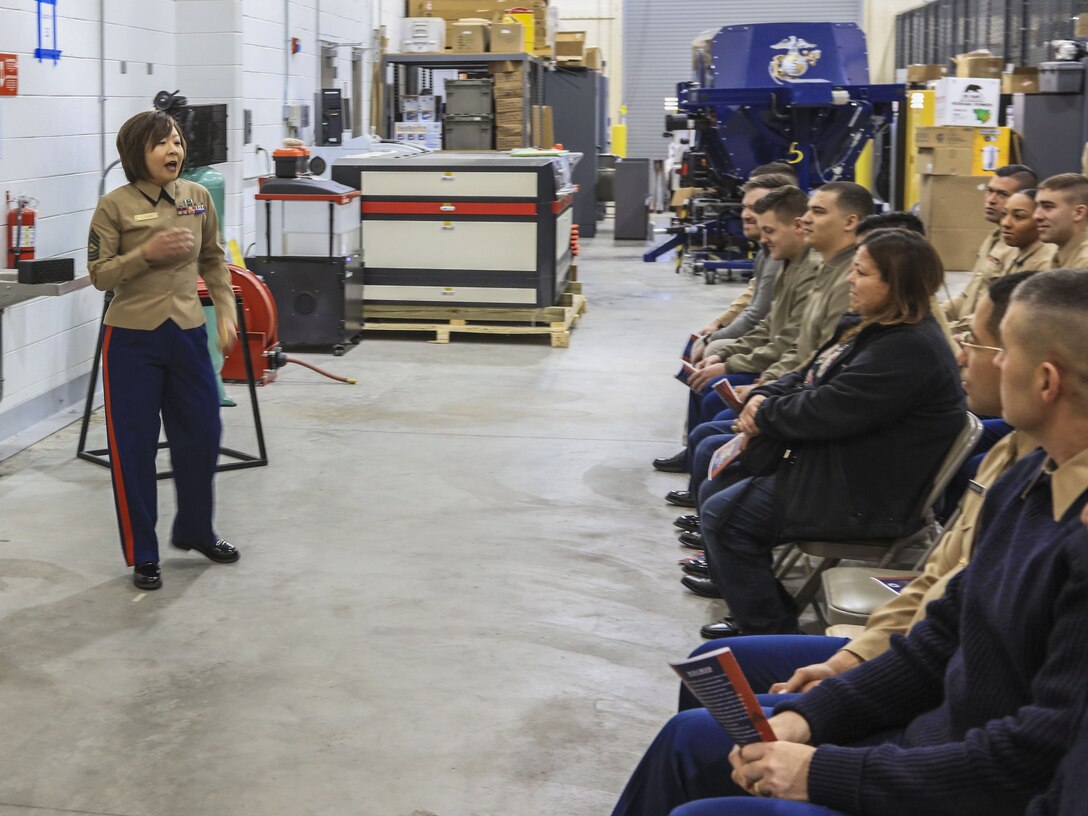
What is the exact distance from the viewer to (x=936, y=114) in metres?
13.0

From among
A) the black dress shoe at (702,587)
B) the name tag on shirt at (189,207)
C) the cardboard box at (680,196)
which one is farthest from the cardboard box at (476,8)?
the black dress shoe at (702,587)

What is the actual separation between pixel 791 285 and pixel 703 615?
4.83 feet

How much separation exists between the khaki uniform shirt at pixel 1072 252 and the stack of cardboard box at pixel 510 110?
751 centimetres

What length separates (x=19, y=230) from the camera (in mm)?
6203

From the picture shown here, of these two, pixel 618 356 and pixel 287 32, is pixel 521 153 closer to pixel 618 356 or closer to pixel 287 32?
pixel 618 356

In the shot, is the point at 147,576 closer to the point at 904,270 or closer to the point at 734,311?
the point at 904,270

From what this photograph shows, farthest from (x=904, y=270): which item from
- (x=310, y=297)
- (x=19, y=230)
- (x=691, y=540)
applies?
(x=310, y=297)

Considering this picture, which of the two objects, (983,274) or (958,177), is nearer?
(983,274)

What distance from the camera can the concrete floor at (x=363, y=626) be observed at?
3125 mm

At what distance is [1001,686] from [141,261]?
3157 mm

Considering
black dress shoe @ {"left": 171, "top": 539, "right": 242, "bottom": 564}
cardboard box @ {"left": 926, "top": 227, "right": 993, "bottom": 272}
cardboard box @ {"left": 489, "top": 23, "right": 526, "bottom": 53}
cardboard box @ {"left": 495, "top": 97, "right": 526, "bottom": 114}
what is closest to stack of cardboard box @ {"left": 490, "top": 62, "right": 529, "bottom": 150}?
cardboard box @ {"left": 495, "top": 97, "right": 526, "bottom": 114}

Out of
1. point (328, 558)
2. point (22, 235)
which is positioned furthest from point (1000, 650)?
point (22, 235)

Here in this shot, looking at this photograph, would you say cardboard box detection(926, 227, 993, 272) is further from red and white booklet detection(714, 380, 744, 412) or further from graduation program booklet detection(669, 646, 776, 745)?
graduation program booklet detection(669, 646, 776, 745)

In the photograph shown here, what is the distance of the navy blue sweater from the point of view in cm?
174
